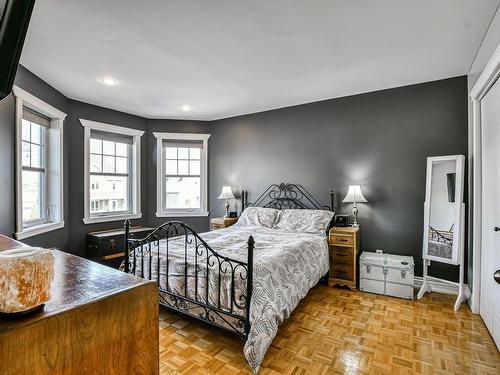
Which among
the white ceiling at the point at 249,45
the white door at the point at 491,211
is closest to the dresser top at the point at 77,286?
the white ceiling at the point at 249,45

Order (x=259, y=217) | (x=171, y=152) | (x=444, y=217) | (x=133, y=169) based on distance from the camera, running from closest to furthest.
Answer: (x=444, y=217) → (x=259, y=217) → (x=133, y=169) → (x=171, y=152)

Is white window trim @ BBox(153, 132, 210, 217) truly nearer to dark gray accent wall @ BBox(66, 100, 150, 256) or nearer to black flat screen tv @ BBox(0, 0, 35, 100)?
dark gray accent wall @ BBox(66, 100, 150, 256)

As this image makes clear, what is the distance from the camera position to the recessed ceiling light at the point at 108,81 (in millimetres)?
3367

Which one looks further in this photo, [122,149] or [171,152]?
[171,152]

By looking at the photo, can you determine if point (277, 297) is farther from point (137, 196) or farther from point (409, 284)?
point (137, 196)

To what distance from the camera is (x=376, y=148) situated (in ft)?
12.6

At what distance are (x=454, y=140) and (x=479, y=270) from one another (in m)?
1.54

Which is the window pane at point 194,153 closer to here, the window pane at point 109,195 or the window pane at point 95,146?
the window pane at point 109,195

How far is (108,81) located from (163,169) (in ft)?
6.77

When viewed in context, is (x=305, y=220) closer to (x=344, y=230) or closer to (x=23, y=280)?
(x=344, y=230)

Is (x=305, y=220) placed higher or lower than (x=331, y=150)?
lower

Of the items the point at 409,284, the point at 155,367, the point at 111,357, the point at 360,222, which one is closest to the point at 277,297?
the point at 155,367

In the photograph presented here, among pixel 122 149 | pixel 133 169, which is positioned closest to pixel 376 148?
pixel 133 169

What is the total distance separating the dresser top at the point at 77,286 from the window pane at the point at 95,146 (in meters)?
3.89
